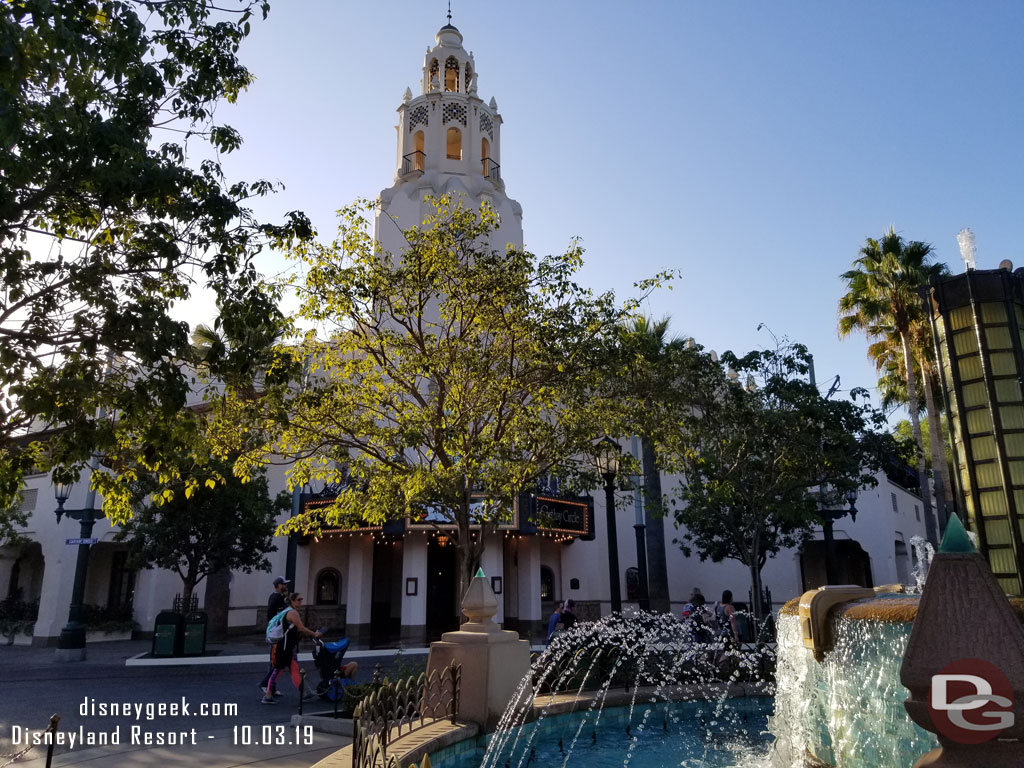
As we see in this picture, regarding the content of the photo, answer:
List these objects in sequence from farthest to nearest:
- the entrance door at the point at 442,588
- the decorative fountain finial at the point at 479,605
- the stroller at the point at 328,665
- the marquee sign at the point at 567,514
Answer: the entrance door at the point at 442,588
the marquee sign at the point at 567,514
the stroller at the point at 328,665
the decorative fountain finial at the point at 479,605

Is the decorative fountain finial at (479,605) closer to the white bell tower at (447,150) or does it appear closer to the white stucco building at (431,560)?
the white stucco building at (431,560)

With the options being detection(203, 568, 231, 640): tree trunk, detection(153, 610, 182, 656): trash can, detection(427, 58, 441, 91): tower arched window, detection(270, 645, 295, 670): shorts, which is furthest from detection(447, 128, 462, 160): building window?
detection(270, 645, 295, 670): shorts

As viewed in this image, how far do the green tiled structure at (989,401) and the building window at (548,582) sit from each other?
67.1 ft

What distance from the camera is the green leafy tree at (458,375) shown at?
41.9 feet

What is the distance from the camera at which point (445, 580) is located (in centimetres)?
2928

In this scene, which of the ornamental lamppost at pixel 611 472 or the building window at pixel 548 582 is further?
the building window at pixel 548 582

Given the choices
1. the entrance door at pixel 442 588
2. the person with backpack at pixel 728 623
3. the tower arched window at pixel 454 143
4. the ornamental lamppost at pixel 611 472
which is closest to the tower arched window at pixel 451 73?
the tower arched window at pixel 454 143

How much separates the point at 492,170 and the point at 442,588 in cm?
1897

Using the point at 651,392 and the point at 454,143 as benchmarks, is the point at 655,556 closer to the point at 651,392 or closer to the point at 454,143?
the point at 651,392

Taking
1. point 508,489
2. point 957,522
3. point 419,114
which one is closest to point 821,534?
point 508,489

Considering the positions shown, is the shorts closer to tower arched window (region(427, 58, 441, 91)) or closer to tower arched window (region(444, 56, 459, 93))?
tower arched window (region(427, 58, 441, 91))

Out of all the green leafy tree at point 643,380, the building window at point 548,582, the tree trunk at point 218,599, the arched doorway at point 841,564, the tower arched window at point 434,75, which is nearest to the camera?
the green leafy tree at point 643,380

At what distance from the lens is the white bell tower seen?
107 ft

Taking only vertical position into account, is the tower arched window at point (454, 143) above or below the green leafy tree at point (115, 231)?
above
